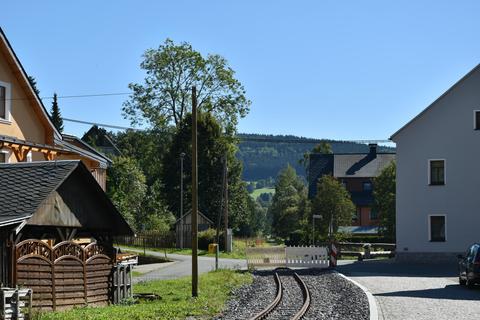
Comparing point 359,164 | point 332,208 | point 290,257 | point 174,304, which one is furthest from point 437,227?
point 359,164

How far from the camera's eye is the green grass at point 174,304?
18.4 metres

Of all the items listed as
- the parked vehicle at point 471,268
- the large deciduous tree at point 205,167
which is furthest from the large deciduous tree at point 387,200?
the parked vehicle at point 471,268

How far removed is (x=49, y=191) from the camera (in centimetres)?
2034

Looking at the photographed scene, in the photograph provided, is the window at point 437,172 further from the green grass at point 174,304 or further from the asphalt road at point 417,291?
the green grass at point 174,304

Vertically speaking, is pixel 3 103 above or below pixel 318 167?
below

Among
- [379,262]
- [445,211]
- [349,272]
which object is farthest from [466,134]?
[349,272]

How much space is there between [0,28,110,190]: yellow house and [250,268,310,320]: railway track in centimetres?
785

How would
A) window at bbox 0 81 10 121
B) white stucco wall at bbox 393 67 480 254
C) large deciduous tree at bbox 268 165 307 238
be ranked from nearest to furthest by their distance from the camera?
window at bbox 0 81 10 121 → white stucco wall at bbox 393 67 480 254 → large deciduous tree at bbox 268 165 307 238

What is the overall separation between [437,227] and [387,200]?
17577 mm

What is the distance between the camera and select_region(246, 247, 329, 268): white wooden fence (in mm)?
43250

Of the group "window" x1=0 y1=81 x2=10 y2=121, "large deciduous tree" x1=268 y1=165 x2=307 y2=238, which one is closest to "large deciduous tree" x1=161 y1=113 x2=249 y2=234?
"large deciduous tree" x1=268 y1=165 x2=307 y2=238

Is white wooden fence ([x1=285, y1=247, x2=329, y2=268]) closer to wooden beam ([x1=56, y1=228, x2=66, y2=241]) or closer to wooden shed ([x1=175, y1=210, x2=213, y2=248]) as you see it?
wooden beam ([x1=56, y1=228, x2=66, y2=241])

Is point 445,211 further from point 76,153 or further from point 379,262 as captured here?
point 76,153

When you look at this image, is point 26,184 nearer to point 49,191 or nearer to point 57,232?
point 49,191
